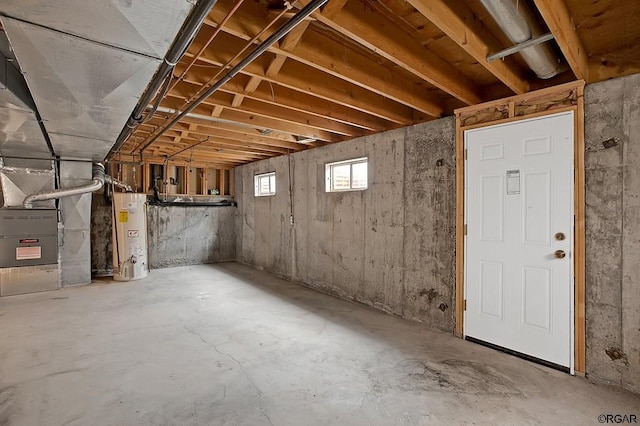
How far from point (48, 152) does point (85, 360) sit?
3.33 metres

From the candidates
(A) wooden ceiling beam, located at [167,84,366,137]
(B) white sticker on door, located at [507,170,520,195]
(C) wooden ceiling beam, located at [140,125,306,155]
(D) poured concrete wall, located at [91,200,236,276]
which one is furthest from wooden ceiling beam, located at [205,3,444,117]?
(D) poured concrete wall, located at [91,200,236,276]

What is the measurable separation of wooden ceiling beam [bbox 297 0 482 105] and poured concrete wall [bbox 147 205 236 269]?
5.90m

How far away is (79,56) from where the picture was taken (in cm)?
156

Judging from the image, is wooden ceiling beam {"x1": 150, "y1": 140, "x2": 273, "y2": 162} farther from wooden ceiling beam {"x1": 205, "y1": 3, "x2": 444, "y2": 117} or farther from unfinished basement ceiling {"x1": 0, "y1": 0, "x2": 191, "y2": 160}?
wooden ceiling beam {"x1": 205, "y1": 3, "x2": 444, "y2": 117}

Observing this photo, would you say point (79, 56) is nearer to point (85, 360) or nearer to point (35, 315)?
point (85, 360)

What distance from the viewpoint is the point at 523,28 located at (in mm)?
1680

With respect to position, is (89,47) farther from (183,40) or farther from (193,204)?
(193,204)

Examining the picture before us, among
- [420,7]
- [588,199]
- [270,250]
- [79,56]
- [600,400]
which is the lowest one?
[600,400]

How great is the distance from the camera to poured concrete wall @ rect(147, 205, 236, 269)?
21.2ft

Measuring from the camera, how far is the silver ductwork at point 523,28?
4.96 ft

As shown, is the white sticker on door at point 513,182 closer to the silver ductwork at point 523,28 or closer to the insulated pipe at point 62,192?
the silver ductwork at point 523,28

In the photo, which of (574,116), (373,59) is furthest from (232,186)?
(574,116)

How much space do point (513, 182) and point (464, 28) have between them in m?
1.45

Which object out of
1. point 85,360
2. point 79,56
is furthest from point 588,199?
point 85,360
